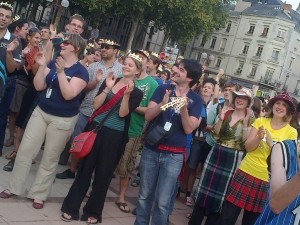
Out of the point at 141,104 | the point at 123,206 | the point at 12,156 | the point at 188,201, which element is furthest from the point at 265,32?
the point at 123,206

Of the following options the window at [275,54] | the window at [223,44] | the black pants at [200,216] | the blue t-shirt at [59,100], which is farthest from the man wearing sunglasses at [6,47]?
the window at [223,44]

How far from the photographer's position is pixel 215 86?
6.65 metres

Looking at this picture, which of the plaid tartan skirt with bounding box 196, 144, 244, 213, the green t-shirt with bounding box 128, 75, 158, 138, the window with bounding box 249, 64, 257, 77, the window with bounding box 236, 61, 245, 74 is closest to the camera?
the plaid tartan skirt with bounding box 196, 144, 244, 213

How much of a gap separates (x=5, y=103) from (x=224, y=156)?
3220 millimetres

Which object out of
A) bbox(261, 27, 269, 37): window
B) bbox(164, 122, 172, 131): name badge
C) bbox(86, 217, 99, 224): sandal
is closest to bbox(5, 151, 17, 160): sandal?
bbox(86, 217, 99, 224): sandal

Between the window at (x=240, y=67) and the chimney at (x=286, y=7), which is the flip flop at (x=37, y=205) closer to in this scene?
the window at (x=240, y=67)

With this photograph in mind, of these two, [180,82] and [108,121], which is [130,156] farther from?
[180,82]

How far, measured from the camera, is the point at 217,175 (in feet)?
17.0

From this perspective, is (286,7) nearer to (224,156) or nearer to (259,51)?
(259,51)

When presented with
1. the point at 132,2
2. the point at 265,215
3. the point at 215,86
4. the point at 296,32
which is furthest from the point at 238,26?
the point at 265,215

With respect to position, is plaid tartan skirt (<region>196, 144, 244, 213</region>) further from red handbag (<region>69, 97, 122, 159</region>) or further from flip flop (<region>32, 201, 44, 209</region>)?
flip flop (<region>32, 201, 44, 209</region>)

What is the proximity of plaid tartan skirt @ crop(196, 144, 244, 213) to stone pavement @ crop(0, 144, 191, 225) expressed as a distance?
70 centimetres

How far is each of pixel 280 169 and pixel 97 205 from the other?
113 inches

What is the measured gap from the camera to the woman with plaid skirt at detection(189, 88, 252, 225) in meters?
5.15
